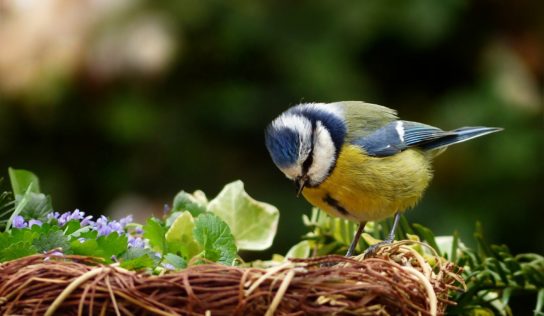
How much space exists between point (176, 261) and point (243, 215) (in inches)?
17.8

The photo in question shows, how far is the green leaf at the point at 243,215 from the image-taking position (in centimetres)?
209

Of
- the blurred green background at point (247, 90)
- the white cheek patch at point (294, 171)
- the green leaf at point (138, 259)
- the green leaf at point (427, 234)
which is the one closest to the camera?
the green leaf at point (138, 259)

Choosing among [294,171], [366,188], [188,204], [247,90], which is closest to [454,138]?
[366,188]

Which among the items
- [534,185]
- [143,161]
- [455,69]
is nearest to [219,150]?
[143,161]

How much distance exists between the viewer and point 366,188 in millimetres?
2143

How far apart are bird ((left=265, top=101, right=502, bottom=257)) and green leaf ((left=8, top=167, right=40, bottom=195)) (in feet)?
1.67

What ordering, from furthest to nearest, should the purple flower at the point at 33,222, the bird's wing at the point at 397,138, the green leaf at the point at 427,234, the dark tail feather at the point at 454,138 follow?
the dark tail feather at the point at 454,138, the bird's wing at the point at 397,138, the green leaf at the point at 427,234, the purple flower at the point at 33,222

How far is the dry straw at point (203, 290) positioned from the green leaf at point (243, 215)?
55 centimetres

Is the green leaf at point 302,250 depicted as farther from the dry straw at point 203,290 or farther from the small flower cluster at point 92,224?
the dry straw at point 203,290

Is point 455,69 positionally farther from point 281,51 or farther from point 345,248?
point 345,248

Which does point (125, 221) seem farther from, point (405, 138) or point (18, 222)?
point (405, 138)

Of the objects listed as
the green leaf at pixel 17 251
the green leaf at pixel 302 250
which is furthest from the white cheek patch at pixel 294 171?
the green leaf at pixel 17 251

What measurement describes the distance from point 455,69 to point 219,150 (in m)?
1.00

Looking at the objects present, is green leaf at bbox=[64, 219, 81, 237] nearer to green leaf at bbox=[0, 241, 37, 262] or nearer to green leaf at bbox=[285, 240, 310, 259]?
green leaf at bbox=[0, 241, 37, 262]
